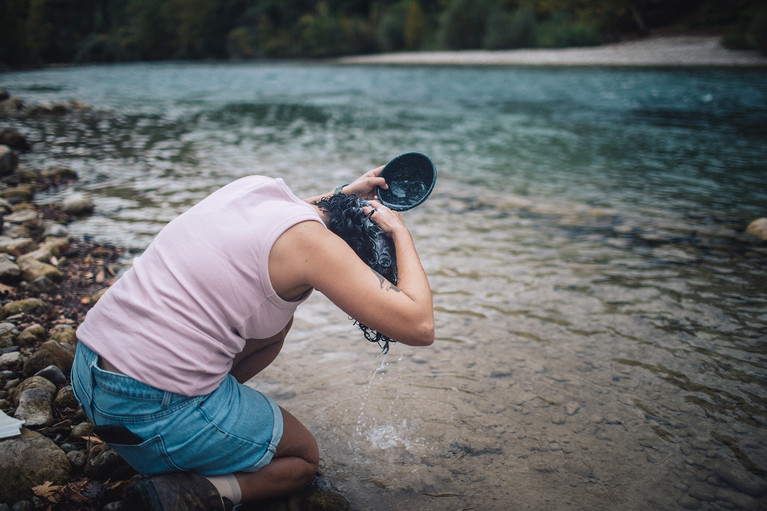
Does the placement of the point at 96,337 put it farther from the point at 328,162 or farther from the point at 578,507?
the point at 328,162

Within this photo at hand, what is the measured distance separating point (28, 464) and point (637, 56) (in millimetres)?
36540

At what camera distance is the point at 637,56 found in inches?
1196

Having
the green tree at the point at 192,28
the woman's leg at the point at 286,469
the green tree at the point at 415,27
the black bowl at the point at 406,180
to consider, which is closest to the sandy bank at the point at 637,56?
the green tree at the point at 415,27

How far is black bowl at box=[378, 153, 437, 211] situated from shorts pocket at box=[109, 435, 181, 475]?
129cm

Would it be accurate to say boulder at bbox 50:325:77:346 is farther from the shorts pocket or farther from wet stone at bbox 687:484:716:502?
wet stone at bbox 687:484:716:502

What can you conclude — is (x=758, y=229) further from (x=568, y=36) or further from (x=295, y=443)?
(x=568, y=36)

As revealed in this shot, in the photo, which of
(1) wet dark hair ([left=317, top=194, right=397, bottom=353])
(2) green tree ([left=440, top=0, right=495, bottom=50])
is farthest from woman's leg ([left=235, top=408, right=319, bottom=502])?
(2) green tree ([left=440, top=0, right=495, bottom=50])

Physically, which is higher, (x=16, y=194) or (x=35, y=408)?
(x=16, y=194)

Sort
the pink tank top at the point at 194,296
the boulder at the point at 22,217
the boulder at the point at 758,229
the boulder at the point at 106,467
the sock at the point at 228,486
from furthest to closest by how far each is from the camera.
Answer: the boulder at the point at 758,229, the boulder at the point at 22,217, the boulder at the point at 106,467, the sock at the point at 228,486, the pink tank top at the point at 194,296

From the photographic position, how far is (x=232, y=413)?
166 centimetres

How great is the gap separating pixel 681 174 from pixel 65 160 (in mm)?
11021

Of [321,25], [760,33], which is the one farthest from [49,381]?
[321,25]

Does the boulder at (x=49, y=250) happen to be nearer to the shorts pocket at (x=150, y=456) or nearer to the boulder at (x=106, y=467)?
the boulder at (x=106, y=467)

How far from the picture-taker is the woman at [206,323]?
4.99 feet
